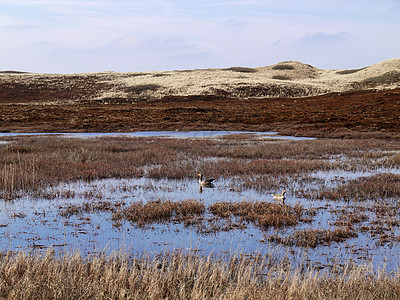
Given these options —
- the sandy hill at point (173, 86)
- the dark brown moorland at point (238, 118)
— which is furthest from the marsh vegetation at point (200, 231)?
the sandy hill at point (173, 86)

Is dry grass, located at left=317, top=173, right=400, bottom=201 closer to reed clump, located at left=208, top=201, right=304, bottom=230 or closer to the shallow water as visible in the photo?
the shallow water

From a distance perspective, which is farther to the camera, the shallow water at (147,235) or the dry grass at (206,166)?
the dry grass at (206,166)

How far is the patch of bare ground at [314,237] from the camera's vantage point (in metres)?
8.25

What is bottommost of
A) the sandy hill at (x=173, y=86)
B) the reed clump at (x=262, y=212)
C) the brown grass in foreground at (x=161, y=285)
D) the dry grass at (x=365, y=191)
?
the dry grass at (x=365, y=191)

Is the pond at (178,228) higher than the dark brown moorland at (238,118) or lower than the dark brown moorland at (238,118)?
lower

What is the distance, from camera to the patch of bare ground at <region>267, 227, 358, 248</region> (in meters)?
8.25

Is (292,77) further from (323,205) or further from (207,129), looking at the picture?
(323,205)

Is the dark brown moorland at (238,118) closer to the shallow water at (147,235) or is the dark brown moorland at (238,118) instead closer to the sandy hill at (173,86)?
the sandy hill at (173,86)

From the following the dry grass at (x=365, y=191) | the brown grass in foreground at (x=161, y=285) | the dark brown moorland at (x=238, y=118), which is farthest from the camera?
the dark brown moorland at (x=238, y=118)

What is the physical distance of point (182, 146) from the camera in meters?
26.7

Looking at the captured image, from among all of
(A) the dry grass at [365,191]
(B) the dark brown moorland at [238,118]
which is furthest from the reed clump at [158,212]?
(B) the dark brown moorland at [238,118]

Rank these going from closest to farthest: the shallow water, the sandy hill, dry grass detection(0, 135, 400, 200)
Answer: the shallow water → dry grass detection(0, 135, 400, 200) → the sandy hill

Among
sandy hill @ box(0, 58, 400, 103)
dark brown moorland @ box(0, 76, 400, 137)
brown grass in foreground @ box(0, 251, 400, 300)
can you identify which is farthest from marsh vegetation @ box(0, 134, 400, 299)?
sandy hill @ box(0, 58, 400, 103)

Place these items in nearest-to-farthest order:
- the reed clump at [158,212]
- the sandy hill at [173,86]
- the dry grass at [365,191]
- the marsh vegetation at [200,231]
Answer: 1. the marsh vegetation at [200,231]
2. the reed clump at [158,212]
3. the dry grass at [365,191]
4. the sandy hill at [173,86]
